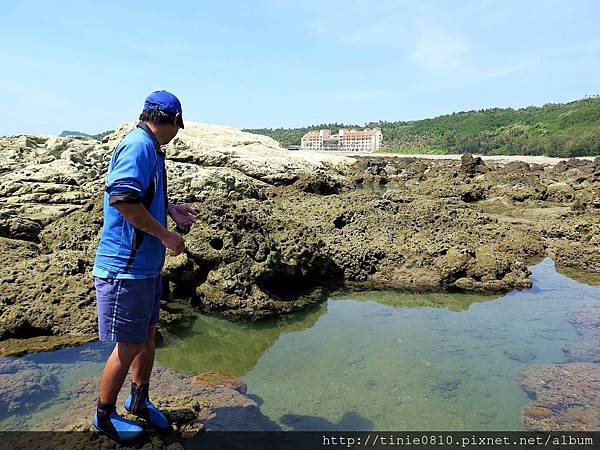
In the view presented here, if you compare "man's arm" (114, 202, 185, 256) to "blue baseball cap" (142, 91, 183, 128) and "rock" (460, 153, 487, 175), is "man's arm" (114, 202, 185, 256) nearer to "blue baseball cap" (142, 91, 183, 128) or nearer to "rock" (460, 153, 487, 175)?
"blue baseball cap" (142, 91, 183, 128)

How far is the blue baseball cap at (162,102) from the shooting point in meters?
3.28

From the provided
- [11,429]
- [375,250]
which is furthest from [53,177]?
[11,429]

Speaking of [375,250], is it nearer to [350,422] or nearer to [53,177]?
[350,422]

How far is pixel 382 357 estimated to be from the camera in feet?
17.3

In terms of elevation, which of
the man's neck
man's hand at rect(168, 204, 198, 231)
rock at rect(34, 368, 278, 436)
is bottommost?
rock at rect(34, 368, 278, 436)

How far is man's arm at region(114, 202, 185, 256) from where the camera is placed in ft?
9.70

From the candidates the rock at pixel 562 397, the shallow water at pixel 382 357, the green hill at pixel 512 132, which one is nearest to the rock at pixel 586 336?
the shallow water at pixel 382 357

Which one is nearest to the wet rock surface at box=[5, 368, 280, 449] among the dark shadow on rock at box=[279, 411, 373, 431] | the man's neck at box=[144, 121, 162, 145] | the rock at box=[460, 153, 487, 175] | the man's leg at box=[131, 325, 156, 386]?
the dark shadow on rock at box=[279, 411, 373, 431]

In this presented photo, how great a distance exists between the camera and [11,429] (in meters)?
3.67

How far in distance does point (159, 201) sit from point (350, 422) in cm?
235

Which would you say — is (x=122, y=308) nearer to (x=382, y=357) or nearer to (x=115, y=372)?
(x=115, y=372)

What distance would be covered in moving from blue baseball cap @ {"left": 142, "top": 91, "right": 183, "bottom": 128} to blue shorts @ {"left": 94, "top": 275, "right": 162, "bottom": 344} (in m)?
1.15

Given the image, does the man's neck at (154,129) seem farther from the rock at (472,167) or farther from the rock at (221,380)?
the rock at (472,167)

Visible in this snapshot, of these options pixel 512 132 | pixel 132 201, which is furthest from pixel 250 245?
pixel 512 132
